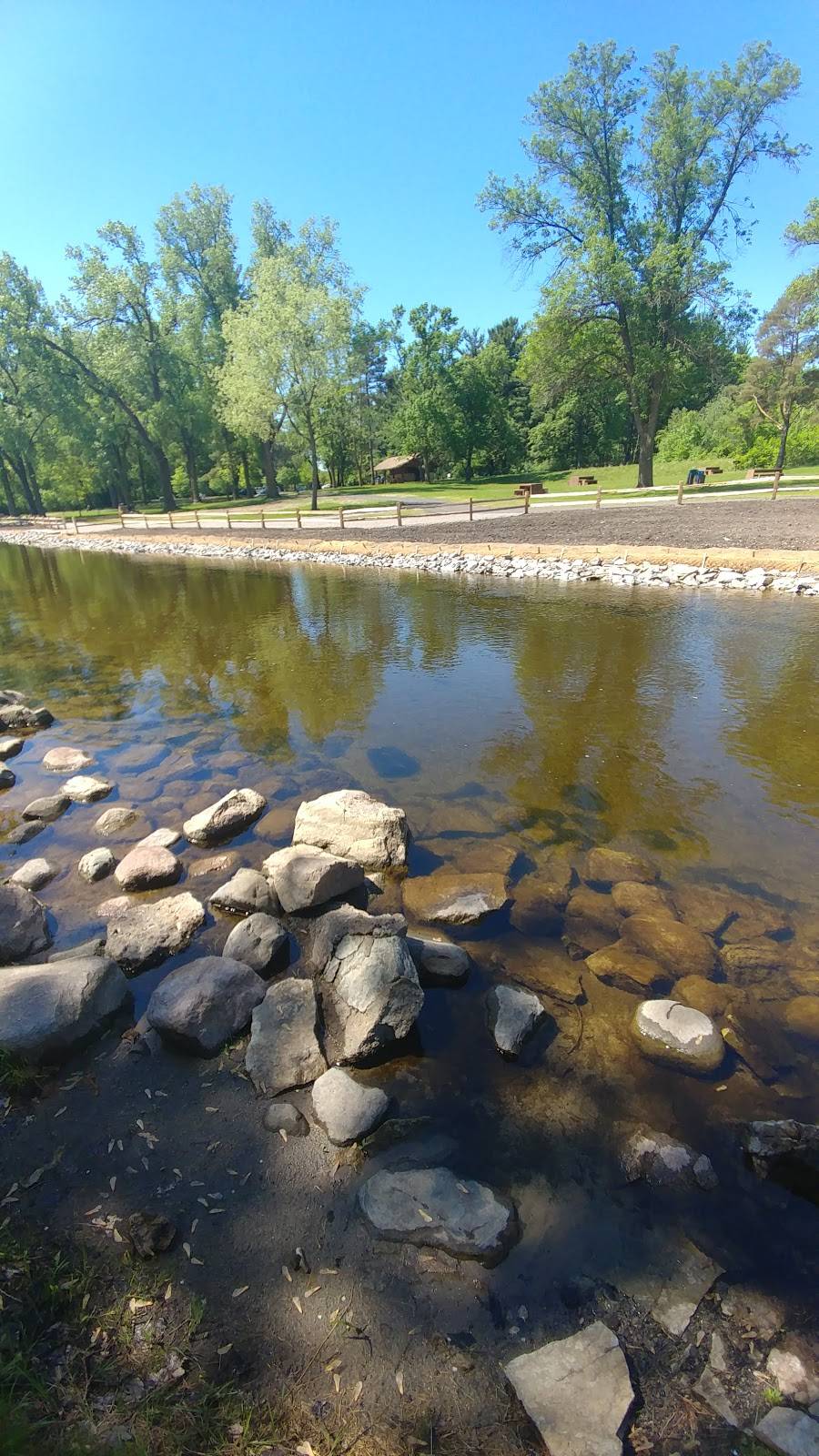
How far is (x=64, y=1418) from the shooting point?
78.9 inches

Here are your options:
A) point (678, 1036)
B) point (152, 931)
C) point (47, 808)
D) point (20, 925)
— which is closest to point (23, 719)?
point (47, 808)

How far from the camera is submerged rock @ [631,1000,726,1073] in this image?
3.70m

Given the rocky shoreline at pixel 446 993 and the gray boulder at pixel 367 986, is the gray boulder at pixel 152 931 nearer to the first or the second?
the rocky shoreline at pixel 446 993

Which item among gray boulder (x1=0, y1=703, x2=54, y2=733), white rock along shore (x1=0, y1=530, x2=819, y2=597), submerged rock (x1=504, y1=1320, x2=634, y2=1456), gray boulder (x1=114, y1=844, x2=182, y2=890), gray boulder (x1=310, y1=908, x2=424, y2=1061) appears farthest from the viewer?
white rock along shore (x1=0, y1=530, x2=819, y2=597)

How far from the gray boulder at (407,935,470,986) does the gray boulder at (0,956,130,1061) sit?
1.94m

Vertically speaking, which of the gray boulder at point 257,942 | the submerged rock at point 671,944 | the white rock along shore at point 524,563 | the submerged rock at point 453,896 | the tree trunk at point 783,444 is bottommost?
the submerged rock at point 671,944

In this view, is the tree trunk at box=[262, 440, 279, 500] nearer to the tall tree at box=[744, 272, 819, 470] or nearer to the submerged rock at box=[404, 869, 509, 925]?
the tall tree at box=[744, 272, 819, 470]

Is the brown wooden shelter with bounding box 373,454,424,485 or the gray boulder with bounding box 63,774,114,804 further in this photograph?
the brown wooden shelter with bounding box 373,454,424,485

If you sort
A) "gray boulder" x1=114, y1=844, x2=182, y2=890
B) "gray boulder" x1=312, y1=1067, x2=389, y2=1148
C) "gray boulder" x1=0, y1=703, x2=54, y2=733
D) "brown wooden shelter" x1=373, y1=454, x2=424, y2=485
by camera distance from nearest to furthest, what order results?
"gray boulder" x1=312, y1=1067, x2=389, y2=1148 → "gray boulder" x1=114, y1=844, x2=182, y2=890 → "gray boulder" x1=0, y1=703, x2=54, y2=733 → "brown wooden shelter" x1=373, y1=454, x2=424, y2=485

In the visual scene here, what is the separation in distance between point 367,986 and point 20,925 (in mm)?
2709

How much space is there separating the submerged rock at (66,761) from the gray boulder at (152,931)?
3.85m

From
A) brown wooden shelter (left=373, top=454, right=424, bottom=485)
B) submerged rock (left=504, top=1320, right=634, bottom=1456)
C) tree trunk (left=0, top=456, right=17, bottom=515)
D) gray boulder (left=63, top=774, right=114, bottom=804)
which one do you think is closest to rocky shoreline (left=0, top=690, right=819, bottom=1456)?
submerged rock (left=504, top=1320, right=634, bottom=1456)

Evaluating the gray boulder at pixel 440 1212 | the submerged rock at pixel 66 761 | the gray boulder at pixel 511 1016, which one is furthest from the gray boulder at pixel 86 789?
the gray boulder at pixel 440 1212

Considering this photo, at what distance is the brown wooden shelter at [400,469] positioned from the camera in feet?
201
